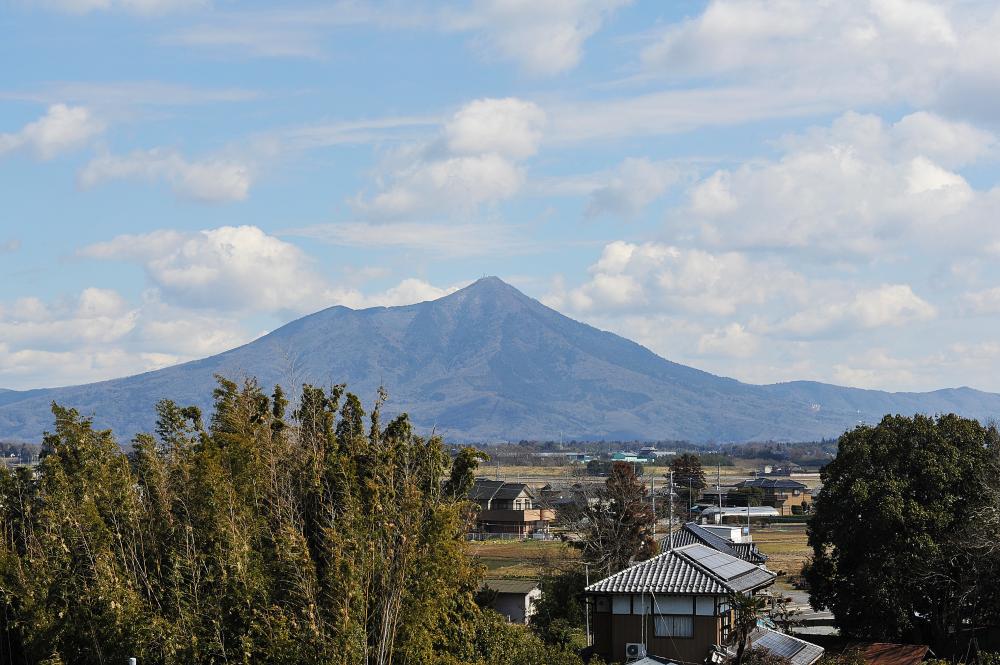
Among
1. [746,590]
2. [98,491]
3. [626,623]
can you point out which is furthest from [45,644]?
[746,590]

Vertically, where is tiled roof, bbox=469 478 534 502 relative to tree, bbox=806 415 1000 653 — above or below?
below

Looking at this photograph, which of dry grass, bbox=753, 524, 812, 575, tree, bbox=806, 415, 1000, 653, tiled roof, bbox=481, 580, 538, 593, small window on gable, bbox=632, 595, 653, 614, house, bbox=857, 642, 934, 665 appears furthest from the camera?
dry grass, bbox=753, 524, 812, 575

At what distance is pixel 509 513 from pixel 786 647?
6628 centimetres

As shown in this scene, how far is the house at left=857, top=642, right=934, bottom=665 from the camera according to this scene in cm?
3084

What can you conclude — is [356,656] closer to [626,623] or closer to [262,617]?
[262,617]

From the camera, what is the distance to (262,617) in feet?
63.2

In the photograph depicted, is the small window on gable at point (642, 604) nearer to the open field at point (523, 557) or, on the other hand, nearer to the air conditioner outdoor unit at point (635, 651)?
the air conditioner outdoor unit at point (635, 651)

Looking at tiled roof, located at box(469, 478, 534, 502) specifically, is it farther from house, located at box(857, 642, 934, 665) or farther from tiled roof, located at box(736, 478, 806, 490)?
house, located at box(857, 642, 934, 665)

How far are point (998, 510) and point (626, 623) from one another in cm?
1188

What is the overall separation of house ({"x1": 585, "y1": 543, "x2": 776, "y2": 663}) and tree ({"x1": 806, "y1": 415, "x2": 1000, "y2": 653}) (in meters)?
6.50

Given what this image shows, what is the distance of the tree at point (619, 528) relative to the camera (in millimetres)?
46938

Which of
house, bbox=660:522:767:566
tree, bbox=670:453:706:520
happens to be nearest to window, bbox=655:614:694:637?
house, bbox=660:522:767:566

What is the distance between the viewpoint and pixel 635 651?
1112 inches

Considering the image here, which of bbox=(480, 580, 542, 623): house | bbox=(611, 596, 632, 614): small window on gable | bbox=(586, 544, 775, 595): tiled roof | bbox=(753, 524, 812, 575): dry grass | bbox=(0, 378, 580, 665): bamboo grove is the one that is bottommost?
bbox=(753, 524, 812, 575): dry grass
